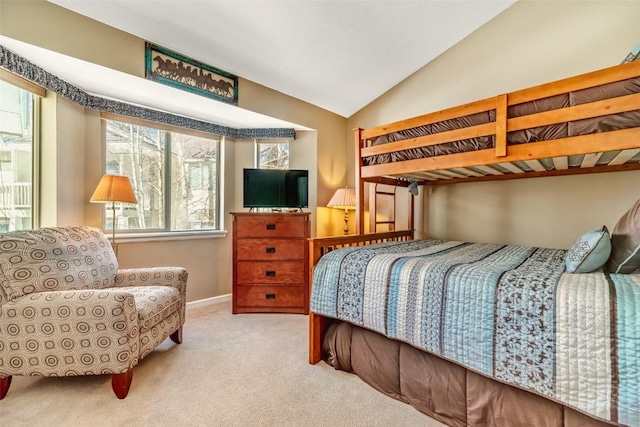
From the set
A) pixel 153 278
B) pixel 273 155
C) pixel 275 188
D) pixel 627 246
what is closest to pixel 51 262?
pixel 153 278

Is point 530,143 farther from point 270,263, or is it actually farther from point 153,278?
point 153,278

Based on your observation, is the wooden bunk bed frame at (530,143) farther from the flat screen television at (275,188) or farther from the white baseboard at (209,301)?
the white baseboard at (209,301)

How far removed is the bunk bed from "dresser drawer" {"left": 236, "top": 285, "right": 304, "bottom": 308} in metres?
1.01

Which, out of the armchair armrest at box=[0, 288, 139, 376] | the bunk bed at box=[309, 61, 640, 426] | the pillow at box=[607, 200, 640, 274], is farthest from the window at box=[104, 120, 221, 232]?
the pillow at box=[607, 200, 640, 274]

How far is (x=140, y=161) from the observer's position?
117 inches

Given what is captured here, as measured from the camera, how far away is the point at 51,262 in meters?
1.71

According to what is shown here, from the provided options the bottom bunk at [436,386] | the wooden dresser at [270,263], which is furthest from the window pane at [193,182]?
the bottom bunk at [436,386]

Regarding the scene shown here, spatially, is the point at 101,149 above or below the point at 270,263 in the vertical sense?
above

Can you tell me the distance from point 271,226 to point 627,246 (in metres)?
2.60

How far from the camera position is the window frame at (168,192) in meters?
2.75

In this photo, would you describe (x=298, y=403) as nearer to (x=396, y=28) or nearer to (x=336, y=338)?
(x=336, y=338)

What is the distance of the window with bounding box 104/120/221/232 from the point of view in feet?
9.37

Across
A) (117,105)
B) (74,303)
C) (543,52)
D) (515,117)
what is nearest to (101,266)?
(74,303)

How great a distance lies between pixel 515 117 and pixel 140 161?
3270mm
